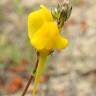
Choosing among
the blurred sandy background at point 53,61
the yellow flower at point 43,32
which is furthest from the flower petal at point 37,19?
the blurred sandy background at point 53,61

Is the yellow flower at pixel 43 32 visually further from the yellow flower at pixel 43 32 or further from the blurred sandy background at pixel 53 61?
the blurred sandy background at pixel 53 61

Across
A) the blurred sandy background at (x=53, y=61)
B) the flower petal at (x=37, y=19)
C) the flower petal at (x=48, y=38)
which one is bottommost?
the blurred sandy background at (x=53, y=61)

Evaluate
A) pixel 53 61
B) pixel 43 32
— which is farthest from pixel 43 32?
pixel 53 61

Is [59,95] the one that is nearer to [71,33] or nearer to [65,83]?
[65,83]

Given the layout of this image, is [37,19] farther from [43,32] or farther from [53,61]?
[53,61]

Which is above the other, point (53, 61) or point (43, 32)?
point (43, 32)

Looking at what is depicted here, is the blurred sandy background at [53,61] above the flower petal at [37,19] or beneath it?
beneath

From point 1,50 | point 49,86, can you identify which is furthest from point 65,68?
point 1,50
